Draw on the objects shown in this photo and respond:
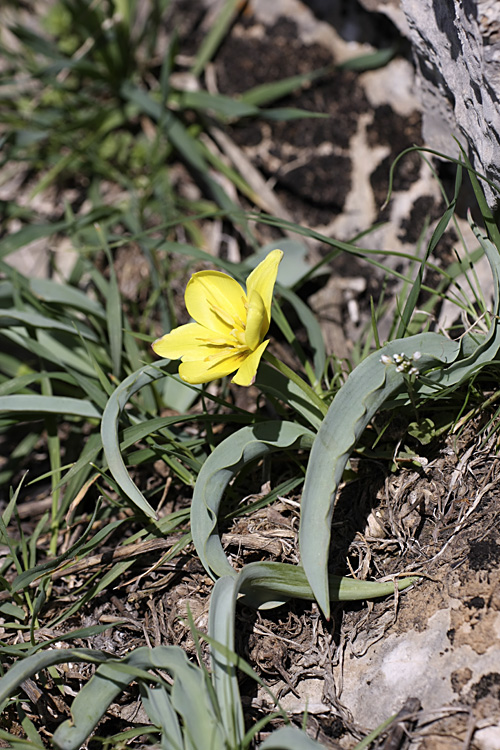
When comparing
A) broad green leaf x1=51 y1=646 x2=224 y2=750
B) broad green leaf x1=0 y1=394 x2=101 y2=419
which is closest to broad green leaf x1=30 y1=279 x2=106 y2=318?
broad green leaf x1=0 y1=394 x2=101 y2=419

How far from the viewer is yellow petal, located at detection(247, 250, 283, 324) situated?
1279 mm

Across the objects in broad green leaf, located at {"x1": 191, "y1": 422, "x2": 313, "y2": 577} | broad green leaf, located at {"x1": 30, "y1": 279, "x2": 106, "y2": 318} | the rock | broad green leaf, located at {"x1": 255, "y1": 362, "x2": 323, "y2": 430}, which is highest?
the rock

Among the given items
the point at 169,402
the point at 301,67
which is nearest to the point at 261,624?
the point at 169,402

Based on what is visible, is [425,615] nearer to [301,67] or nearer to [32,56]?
Answer: [301,67]

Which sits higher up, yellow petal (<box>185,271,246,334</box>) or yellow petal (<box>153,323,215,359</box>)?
yellow petal (<box>185,271,246,334</box>)

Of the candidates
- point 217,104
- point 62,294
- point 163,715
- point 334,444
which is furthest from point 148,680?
point 217,104

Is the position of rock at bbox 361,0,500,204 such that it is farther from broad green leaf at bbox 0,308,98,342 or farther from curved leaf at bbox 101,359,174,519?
broad green leaf at bbox 0,308,98,342

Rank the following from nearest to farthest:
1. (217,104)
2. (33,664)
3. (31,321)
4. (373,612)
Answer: (33,664) → (373,612) → (31,321) → (217,104)

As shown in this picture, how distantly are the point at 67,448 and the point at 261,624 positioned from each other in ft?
3.03

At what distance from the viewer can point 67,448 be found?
6.62ft

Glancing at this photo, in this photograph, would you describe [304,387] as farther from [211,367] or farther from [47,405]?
[47,405]

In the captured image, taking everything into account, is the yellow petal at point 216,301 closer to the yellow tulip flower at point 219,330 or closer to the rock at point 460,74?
the yellow tulip flower at point 219,330

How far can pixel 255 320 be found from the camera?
1.22 meters

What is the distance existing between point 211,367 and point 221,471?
0.87 ft
